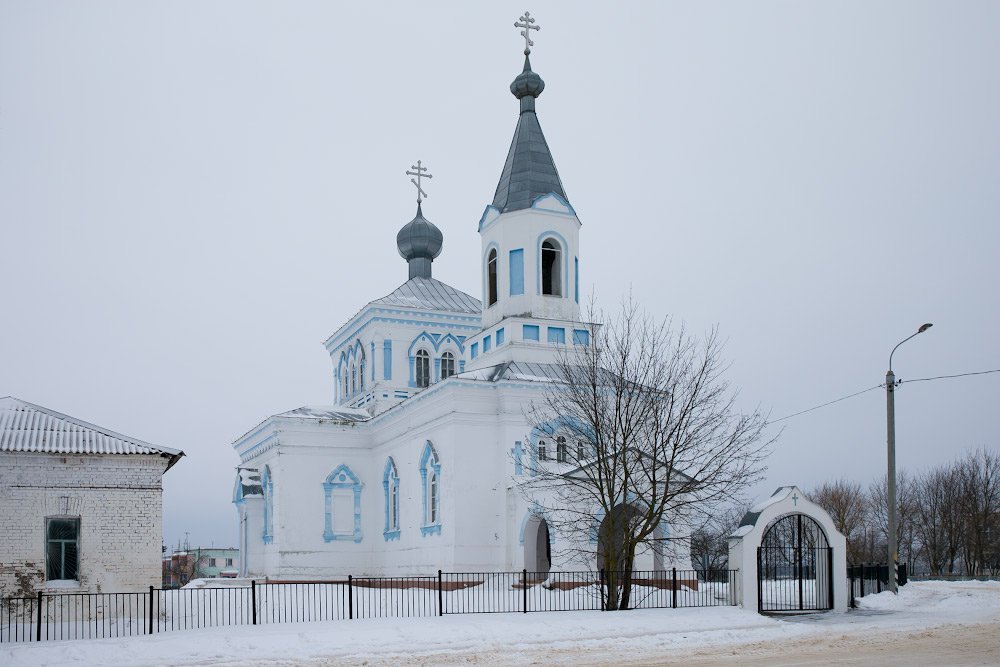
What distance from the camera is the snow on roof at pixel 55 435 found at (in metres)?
18.7

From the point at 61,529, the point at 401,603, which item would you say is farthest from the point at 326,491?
the point at 61,529

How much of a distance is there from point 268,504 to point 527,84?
1461 centimetres

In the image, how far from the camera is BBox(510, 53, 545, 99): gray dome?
2983 centimetres

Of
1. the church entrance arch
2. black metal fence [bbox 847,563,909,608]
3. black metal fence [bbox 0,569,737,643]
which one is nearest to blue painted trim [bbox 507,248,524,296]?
the church entrance arch

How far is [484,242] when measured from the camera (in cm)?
2941

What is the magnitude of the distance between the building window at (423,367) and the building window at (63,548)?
645 inches

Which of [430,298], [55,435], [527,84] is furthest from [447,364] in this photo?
[55,435]

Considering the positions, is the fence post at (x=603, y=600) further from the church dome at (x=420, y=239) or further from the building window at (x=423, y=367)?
the church dome at (x=420, y=239)

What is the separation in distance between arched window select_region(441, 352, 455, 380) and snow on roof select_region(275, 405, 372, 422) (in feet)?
9.37

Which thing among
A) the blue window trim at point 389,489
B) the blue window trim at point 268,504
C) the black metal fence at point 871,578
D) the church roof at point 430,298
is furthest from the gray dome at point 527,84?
the black metal fence at point 871,578

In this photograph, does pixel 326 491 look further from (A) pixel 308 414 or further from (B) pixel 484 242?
(B) pixel 484 242

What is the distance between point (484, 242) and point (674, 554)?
1042 centimetres

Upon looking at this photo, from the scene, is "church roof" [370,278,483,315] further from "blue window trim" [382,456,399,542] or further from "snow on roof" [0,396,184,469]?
"snow on roof" [0,396,184,469]

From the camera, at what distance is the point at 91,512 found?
62.1 ft
